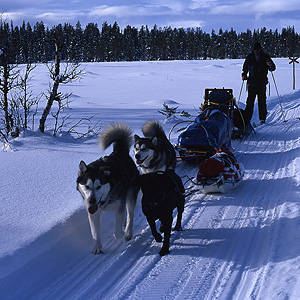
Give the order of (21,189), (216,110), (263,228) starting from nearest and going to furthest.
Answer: (263,228)
(21,189)
(216,110)

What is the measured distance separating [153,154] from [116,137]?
750 millimetres

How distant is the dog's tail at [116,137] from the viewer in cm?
387

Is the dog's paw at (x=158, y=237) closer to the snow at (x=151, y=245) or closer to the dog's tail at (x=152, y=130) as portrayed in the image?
the snow at (x=151, y=245)

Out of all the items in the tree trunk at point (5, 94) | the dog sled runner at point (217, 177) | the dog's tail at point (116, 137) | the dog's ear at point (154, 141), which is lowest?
the dog sled runner at point (217, 177)

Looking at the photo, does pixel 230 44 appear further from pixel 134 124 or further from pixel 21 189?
pixel 21 189

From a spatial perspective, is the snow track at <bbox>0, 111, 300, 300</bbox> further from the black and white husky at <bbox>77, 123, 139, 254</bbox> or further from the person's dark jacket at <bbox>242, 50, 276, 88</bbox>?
the person's dark jacket at <bbox>242, 50, 276, 88</bbox>

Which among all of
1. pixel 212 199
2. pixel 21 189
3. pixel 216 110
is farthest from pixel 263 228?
pixel 216 110

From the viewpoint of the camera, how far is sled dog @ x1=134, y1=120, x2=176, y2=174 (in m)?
4.36

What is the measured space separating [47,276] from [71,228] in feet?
2.42

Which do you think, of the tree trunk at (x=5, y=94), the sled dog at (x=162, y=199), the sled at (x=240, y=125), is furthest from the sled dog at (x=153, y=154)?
the tree trunk at (x=5, y=94)

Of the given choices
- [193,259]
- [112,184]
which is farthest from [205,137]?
[193,259]

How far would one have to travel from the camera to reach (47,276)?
2861 millimetres

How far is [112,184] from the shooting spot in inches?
127

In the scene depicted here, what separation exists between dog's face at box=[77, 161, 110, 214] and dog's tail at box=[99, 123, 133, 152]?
782 millimetres
